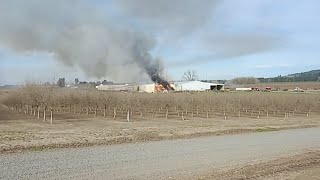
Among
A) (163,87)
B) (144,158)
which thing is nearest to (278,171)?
(144,158)

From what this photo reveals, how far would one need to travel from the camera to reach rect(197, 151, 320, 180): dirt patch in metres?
12.4

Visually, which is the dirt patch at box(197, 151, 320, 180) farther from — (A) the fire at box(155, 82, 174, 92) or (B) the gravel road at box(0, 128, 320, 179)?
(A) the fire at box(155, 82, 174, 92)

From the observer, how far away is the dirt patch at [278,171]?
12.4 metres

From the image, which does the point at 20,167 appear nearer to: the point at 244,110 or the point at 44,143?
the point at 44,143

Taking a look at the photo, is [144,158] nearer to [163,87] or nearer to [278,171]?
[278,171]

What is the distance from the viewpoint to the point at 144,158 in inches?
634

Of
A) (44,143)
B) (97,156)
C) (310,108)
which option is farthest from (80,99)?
(97,156)

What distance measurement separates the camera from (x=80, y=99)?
209 feet

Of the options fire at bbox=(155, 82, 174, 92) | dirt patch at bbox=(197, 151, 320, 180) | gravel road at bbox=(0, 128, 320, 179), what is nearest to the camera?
dirt patch at bbox=(197, 151, 320, 180)

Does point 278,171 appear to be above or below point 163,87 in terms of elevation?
below

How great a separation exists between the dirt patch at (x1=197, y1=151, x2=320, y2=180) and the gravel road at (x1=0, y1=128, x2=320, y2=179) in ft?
2.89

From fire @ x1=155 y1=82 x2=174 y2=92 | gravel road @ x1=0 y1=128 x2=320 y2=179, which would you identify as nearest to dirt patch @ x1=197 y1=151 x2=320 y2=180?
gravel road @ x1=0 y1=128 x2=320 y2=179

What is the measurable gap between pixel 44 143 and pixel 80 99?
4434cm

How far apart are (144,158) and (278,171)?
5.26 m
